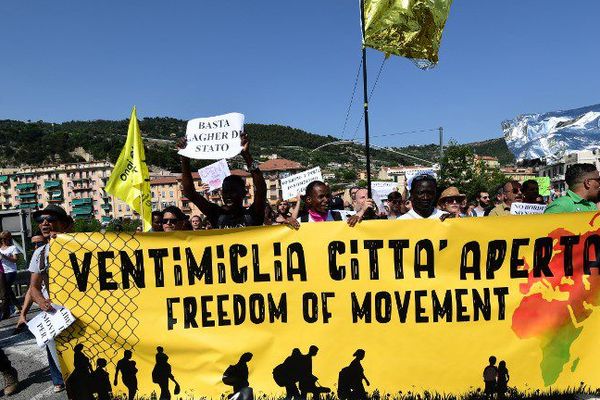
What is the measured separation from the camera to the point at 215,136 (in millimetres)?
4008

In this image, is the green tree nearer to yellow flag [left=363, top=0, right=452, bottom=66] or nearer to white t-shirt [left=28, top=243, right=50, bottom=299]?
yellow flag [left=363, top=0, right=452, bottom=66]

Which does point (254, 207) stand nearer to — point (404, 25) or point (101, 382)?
point (101, 382)

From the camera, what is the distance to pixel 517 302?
3.35m

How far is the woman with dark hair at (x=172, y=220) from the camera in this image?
5070mm

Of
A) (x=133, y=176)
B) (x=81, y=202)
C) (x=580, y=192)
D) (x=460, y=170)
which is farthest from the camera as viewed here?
(x=81, y=202)

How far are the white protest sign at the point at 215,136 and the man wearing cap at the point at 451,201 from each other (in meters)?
1.92

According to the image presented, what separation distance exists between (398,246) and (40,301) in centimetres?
280

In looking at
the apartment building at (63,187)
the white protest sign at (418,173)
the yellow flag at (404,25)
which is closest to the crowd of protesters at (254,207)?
the white protest sign at (418,173)

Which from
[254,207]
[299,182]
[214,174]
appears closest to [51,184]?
[299,182]

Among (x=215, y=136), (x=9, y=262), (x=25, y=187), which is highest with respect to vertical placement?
(x=25, y=187)

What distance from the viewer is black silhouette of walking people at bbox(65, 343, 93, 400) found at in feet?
11.1

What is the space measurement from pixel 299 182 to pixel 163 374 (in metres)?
5.41

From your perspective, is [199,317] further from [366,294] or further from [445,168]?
[445,168]

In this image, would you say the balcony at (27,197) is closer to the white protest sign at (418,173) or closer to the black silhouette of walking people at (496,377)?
the white protest sign at (418,173)
